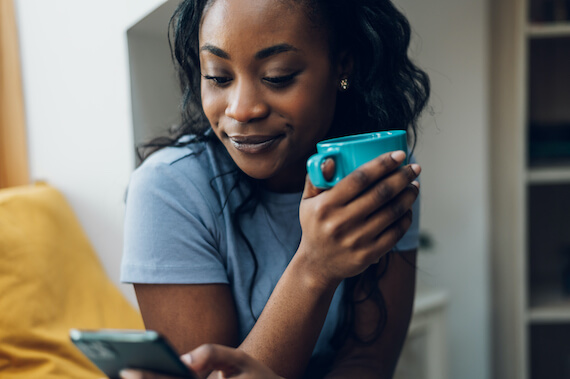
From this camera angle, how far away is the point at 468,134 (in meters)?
2.02

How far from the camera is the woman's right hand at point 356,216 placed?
685 millimetres

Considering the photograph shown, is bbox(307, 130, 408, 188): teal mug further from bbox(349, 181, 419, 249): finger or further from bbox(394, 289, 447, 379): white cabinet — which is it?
bbox(394, 289, 447, 379): white cabinet

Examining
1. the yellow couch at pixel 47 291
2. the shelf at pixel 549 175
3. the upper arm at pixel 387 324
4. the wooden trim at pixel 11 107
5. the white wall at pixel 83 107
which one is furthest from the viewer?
the shelf at pixel 549 175

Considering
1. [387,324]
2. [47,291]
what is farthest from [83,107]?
[387,324]

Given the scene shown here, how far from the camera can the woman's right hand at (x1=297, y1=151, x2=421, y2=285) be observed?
0.69 metres

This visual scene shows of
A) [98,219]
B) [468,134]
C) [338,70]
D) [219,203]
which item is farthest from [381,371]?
[468,134]

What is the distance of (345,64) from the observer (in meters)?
0.96

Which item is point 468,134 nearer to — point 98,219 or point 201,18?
point 98,219

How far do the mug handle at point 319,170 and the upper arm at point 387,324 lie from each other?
1.30 feet

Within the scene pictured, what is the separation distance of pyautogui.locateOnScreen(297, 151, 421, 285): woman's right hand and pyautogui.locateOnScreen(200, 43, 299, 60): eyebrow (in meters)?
0.20

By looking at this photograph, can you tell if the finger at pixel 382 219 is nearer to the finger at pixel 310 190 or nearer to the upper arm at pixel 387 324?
the finger at pixel 310 190

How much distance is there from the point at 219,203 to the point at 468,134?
1.30 meters

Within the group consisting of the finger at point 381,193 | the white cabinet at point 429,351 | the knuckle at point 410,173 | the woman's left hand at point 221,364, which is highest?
the knuckle at point 410,173

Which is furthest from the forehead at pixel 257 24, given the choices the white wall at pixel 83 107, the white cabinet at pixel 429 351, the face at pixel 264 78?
the white cabinet at pixel 429 351
